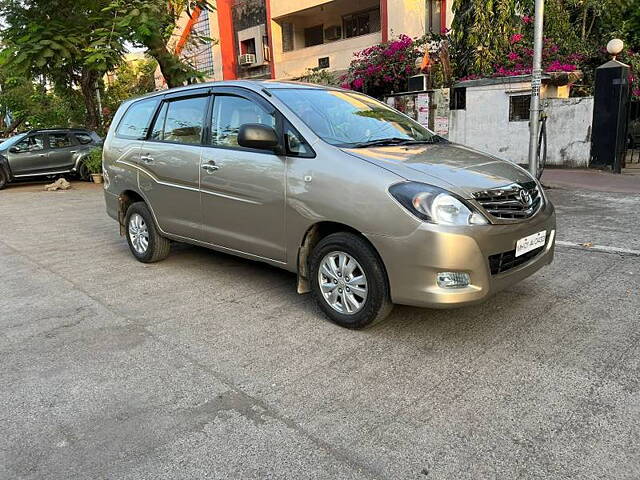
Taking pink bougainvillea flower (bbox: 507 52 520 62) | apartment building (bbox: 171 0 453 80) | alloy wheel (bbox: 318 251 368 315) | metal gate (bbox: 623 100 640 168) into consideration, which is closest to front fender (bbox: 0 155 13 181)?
apartment building (bbox: 171 0 453 80)

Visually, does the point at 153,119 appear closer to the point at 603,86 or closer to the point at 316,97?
the point at 316,97

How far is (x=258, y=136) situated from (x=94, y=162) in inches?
502

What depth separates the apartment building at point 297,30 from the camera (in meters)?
19.1

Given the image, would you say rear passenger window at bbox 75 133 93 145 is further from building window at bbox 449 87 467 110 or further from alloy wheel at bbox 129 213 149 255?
alloy wheel at bbox 129 213 149 255

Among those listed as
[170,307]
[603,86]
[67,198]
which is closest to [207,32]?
[67,198]

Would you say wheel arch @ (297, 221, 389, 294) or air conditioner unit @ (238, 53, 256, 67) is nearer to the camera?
wheel arch @ (297, 221, 389, 294)

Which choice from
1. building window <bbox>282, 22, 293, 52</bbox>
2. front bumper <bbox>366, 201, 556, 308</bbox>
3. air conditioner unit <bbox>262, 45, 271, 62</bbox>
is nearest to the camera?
front bumper <bbox>366, 201, 556, 308</bbox>

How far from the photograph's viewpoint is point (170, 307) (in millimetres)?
4566

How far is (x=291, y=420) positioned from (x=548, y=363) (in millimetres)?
1649

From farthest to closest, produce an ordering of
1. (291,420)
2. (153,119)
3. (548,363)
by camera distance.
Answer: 1. (153,119)
2. (548,363)
3. (291,420)

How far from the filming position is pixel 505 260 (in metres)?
3.58

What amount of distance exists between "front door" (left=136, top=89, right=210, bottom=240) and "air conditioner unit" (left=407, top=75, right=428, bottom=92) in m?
8.96

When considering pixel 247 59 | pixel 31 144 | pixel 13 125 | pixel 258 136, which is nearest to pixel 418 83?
pixel 258 136

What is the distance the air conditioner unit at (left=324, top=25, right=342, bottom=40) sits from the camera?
2417 centimetres
